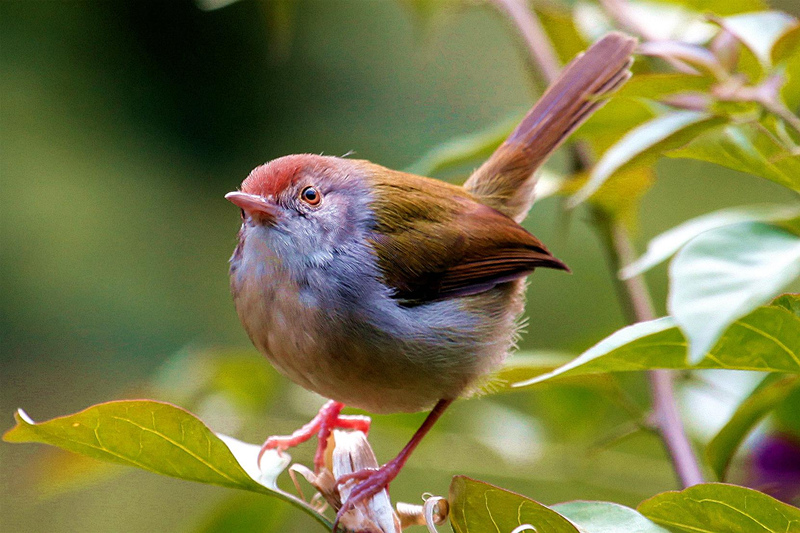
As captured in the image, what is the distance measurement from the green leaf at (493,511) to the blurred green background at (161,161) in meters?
4.20

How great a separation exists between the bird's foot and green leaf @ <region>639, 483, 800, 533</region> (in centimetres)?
64

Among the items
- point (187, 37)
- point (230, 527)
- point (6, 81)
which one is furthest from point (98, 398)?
point (230, 527)

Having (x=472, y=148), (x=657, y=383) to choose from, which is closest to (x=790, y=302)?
(x=657, y=383)

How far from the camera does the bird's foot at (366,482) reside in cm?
184

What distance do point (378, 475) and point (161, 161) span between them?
5.51m

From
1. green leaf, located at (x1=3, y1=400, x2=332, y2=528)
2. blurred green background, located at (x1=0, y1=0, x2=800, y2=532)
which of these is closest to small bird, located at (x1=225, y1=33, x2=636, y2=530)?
green leaf, located at (x1=3, y1=400, x2=332, y2=528)

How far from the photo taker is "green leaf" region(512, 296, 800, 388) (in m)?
1.35

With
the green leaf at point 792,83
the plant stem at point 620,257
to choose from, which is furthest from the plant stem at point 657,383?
the green leaf at point 792,83

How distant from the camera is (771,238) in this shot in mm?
1392

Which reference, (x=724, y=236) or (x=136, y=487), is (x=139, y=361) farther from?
(x=724, y=236)

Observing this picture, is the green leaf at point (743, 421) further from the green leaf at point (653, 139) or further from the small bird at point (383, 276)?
the small bird at point (383, 276)

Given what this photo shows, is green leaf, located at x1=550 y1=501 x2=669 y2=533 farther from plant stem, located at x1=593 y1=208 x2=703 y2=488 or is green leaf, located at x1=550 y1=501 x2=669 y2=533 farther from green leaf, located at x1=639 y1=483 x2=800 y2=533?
plant stem, located at x1=593 y1=208 x2=703 y2=488

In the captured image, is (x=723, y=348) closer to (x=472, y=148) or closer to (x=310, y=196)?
(x=472, y=148)

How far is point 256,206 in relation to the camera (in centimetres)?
252
